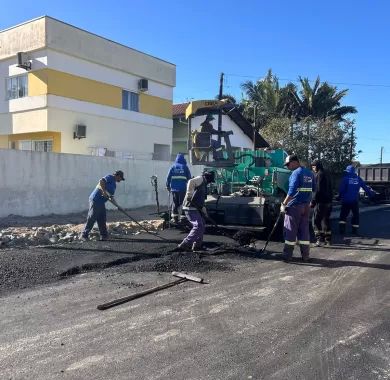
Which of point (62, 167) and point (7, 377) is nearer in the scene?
point (7, 377)

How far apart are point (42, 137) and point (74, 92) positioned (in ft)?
8.67

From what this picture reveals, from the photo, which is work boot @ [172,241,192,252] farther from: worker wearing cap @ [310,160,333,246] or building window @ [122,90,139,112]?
building window @ [122,90,139,112]

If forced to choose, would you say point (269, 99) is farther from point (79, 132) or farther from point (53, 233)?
point (53, 233)

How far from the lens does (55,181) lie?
551 inches

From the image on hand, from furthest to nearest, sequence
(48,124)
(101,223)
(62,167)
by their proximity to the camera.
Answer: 1. (48,124)
2. (62,167)
3. (101,223)

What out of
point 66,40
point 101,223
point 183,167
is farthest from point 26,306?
point 66,40

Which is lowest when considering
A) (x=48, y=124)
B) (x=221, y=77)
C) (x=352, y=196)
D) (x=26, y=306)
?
(x=26, y=306)

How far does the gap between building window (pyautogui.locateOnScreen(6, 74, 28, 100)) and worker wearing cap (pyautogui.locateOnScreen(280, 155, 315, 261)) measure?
16.7 meters

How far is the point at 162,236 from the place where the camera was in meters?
10.4

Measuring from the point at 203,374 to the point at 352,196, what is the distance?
29.1 ft

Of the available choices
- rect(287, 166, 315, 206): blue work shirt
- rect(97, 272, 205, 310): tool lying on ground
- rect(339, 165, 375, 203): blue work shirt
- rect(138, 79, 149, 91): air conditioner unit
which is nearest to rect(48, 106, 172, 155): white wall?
rect(138, 79, 149, 91): air conditioner unit

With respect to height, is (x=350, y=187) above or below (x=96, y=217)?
above

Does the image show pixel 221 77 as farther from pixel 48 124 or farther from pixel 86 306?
pixel 86 306

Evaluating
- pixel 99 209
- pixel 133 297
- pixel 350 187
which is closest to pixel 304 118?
pixel 350 187
